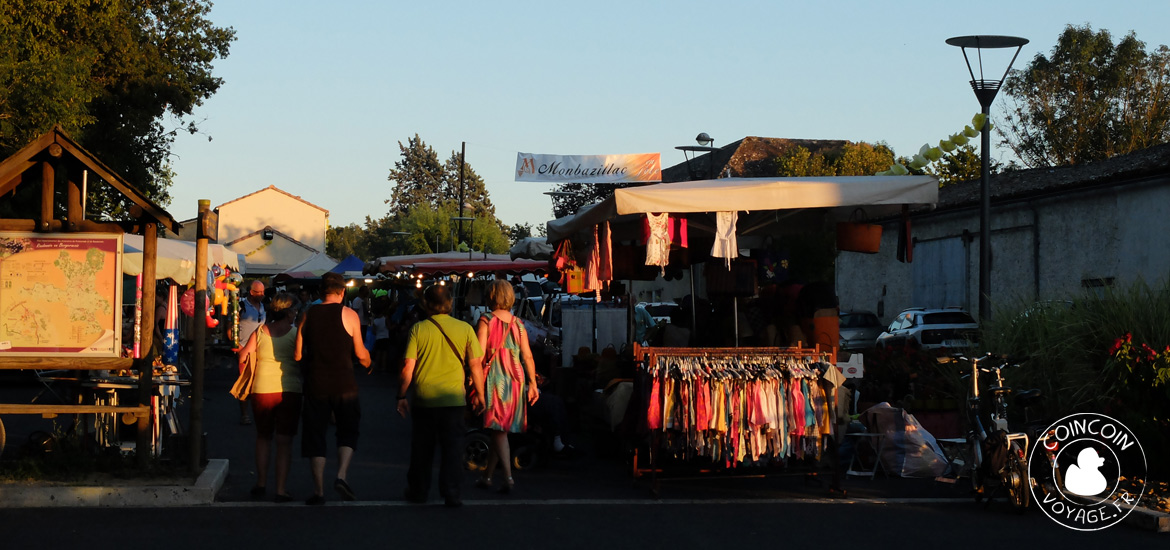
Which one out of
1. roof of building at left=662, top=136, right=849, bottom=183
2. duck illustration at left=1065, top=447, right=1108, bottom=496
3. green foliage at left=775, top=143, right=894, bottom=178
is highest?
roof of building at left=662, top=136, right=849, bottom=183

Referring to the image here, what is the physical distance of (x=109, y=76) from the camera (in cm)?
2795

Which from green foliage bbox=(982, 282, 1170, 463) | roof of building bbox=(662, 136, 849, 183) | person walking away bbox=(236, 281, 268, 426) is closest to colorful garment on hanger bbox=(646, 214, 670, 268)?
green foliage bbox=(982, 282, 1170, 463)

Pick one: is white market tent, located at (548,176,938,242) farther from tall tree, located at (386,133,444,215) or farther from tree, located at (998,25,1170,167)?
tall tree, located at (386,133,444,215)

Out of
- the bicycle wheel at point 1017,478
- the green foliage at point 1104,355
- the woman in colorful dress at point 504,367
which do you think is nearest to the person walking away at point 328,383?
the woman in colorful dress at point 504,367

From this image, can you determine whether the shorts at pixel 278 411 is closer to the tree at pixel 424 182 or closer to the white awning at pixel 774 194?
the white awning at pixel 774 194

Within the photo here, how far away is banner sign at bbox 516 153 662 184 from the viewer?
30094 mm

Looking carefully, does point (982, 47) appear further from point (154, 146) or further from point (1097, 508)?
point (154, 146)

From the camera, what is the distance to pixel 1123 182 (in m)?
27.5

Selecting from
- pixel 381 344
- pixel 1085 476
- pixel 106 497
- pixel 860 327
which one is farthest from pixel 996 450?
pixel 860 327

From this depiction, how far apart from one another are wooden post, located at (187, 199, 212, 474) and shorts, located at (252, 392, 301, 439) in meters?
0.67

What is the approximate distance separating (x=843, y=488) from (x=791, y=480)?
747 mm

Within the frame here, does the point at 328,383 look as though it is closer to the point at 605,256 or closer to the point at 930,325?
the point at 605,256

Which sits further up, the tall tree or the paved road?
the tall tree

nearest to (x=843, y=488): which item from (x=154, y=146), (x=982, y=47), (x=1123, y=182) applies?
(x=982, y=47)
